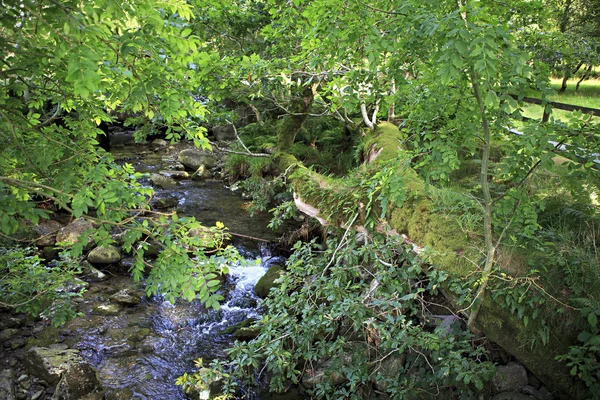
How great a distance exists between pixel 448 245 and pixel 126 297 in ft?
20.5

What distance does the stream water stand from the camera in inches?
236

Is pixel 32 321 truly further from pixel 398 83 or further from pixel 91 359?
pixel 398 83

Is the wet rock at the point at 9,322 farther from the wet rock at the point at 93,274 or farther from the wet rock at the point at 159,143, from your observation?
the wet rock at the point at 159,143

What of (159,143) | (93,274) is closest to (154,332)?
(93,274)

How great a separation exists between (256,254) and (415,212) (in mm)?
5398

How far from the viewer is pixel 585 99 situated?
569 inches

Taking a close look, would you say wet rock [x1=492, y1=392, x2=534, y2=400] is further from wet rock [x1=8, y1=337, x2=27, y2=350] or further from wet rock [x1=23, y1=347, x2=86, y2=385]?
wet rock [x1=8, y1=337, x2=27, y2=350]

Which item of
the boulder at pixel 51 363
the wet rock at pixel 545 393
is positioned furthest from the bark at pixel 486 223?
the boulder at pixel 51 363

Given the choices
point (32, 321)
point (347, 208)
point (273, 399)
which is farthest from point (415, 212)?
point (32, 321)

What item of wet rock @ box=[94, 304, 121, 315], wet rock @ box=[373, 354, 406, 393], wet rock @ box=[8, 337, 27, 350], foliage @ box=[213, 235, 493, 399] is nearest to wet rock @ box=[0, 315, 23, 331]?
wet rock @ box=[8, 337, 27, 350]

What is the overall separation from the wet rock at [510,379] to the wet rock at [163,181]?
12005mm

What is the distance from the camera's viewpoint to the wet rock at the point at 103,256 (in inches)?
354

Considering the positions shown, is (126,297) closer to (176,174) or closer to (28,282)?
(28,282)

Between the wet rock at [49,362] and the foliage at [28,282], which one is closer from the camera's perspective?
the foliage at [28,282]
